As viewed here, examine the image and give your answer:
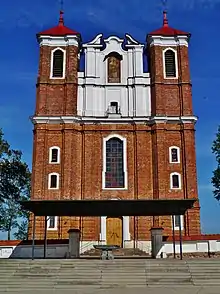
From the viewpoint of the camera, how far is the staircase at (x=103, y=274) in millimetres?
15953

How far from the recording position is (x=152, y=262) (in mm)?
18156

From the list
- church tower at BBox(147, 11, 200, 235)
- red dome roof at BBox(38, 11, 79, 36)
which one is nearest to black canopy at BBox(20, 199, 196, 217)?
church tower at BBox(147, 11, 200, 235)

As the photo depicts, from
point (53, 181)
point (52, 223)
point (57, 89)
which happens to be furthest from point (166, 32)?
point (52, 223)

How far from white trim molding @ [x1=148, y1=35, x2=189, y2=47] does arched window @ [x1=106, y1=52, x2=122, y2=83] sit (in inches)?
103

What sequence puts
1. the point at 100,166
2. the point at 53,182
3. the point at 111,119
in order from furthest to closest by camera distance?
1. the point at 111,119
2. the point at 100,166
3. the point at 53,182

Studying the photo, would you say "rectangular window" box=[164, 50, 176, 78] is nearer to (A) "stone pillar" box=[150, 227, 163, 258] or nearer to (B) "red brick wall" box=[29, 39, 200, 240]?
(B) "red brick wall" box=[29, 39, 200, 240]

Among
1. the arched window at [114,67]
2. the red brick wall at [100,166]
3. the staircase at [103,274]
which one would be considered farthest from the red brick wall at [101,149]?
the staircase at [103,274]

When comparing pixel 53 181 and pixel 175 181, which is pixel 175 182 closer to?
pixel 175 181

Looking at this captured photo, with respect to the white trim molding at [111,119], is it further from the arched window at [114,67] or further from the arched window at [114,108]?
the arched window at [114,67]

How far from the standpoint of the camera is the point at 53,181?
1133 inches

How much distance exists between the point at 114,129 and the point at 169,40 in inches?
306

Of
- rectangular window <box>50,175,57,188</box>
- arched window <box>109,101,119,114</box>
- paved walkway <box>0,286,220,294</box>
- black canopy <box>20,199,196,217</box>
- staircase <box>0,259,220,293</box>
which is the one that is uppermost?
arched window <box>109,101,119,114</box>

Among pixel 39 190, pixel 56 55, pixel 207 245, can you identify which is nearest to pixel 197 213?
pixel 207 245

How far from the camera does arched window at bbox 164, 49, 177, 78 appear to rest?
104 ft
